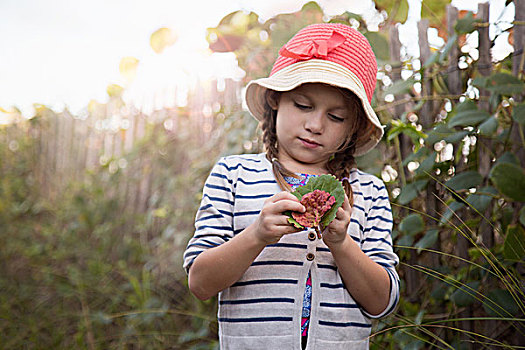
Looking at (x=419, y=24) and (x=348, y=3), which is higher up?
(x=348, y=3)

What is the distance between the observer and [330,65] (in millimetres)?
1046

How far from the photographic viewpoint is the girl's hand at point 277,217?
2.75 ft

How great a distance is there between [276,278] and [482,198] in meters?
0.57

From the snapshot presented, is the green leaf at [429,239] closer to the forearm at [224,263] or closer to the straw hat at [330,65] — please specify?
the straw hat at [330,65]

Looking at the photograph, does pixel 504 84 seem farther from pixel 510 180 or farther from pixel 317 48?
pixel 317 48

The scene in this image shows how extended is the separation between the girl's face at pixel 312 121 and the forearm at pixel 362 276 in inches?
8.2

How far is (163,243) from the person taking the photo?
2.45 m

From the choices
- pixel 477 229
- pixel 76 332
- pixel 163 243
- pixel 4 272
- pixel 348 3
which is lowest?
pixel 76 332

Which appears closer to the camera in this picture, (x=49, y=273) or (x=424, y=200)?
(x=424, y=200)

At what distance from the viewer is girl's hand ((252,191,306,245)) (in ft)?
2.75

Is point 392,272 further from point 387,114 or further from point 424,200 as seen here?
point 387,114

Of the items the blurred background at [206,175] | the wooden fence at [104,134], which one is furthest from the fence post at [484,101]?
the wooden fence at [104,134]

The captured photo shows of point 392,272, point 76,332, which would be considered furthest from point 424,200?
point 76,332

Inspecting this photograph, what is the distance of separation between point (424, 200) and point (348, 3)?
0.72 meters
